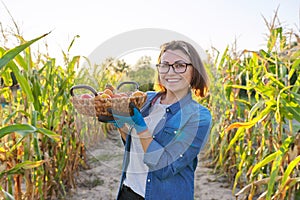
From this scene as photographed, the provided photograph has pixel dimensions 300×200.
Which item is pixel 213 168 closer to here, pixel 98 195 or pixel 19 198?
pixel 98 195

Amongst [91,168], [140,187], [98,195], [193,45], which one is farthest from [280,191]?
[91,168]

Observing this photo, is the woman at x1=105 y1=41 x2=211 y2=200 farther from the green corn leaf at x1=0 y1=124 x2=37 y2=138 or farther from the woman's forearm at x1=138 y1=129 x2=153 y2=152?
the green corn leaf at x1=0 y1=124 x2=37 y2=138

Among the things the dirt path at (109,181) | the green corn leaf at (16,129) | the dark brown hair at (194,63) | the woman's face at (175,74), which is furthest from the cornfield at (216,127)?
the woman's face at (175,74)

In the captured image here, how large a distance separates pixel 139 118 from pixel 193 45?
1.40 ft

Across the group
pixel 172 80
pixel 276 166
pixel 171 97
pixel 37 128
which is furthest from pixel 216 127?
pixel 37 128

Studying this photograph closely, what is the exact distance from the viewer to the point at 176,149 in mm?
1322

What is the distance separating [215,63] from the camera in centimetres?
382

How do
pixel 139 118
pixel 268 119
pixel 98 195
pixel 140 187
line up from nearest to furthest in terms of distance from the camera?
pixel 139 118, pixel 140 187, pixel 268 119, pixel 98 195

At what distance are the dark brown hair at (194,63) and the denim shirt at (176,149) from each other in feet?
0.27

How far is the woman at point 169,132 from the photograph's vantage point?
4.33ft

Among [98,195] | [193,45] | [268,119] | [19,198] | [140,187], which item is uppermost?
[193,45]

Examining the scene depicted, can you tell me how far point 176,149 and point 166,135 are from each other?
90 millimetres

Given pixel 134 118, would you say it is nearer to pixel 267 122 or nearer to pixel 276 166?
pixel 276 166

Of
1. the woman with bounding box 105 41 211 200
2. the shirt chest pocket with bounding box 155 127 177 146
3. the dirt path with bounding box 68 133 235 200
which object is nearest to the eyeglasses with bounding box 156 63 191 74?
the woman with bounding box 105 41 211 200
